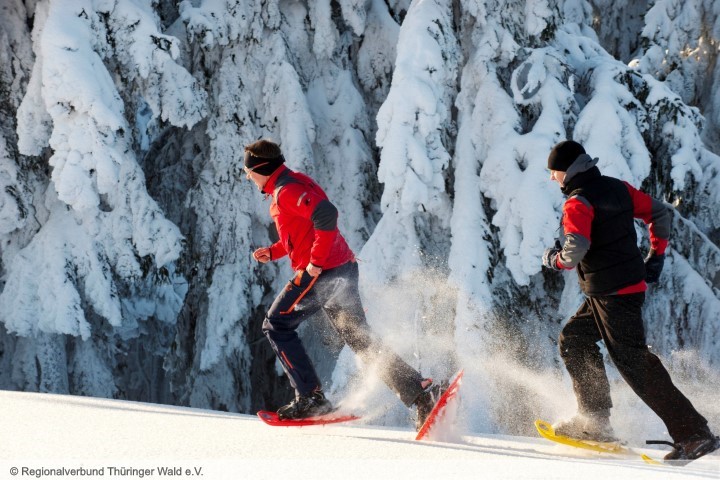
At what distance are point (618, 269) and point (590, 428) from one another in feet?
3.34

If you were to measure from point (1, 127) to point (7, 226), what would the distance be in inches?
51.2

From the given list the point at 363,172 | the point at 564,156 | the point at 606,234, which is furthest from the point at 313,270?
the point at 363,172

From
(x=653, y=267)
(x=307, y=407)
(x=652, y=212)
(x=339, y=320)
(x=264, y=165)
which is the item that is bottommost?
(x=307, y=407)

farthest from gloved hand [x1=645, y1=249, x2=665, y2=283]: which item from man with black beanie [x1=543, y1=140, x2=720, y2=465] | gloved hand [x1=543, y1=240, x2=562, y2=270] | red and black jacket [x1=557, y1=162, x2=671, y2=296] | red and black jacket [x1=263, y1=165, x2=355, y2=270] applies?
red and black jacket [x1=263, y1=165, x2=355, y2=270]

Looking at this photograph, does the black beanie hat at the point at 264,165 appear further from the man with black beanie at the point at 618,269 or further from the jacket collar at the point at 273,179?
the man with black beanie at the point at 618,269

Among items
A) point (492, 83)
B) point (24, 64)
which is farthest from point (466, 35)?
point (24, 64)

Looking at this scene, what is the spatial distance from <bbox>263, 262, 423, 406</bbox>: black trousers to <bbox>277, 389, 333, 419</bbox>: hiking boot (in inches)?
2.5

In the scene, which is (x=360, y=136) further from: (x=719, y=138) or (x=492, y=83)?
(x=719, y=138)

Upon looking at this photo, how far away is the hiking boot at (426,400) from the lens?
4.59 metres

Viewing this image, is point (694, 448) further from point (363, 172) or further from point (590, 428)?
point (363, 172)

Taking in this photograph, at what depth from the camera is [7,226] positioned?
A: 9375mm

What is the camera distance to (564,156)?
4.07 m

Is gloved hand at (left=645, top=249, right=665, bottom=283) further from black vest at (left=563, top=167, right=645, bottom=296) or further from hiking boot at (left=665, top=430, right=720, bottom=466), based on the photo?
hiking boot at (left=665, top=430, right=720, bottom=466)

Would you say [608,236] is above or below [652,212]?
below
